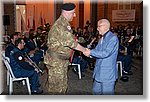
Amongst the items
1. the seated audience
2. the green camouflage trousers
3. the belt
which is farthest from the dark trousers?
the belt

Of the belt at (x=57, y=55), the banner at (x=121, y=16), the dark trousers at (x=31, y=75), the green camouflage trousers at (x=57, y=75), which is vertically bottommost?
the dark trousers at (x=31, y=75)

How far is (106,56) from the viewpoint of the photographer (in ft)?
5.62

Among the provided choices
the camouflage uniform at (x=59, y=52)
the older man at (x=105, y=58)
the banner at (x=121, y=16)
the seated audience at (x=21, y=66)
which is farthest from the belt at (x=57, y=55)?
the banner at (x=121, y=16)

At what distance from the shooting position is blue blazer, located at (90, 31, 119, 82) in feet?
5.59

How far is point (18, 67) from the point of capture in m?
2.83

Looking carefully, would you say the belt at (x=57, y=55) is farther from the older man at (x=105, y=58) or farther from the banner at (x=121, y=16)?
the banner at (x=121, y=16)

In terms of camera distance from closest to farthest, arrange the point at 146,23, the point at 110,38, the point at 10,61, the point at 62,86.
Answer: the point at 146,23
the point at 110,38
the point at 62,86
the point at 10,61

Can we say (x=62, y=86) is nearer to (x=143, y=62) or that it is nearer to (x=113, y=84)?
(x=113, y=84)

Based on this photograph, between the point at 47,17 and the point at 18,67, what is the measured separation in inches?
221

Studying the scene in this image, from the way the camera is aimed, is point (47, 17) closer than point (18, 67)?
No

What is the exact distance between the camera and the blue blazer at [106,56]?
5.59 feet

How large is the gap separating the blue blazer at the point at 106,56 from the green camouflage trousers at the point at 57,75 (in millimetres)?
223

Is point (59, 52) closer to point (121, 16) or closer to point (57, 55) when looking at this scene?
point (57, 55)

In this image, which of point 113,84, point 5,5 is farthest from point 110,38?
point 5,5
